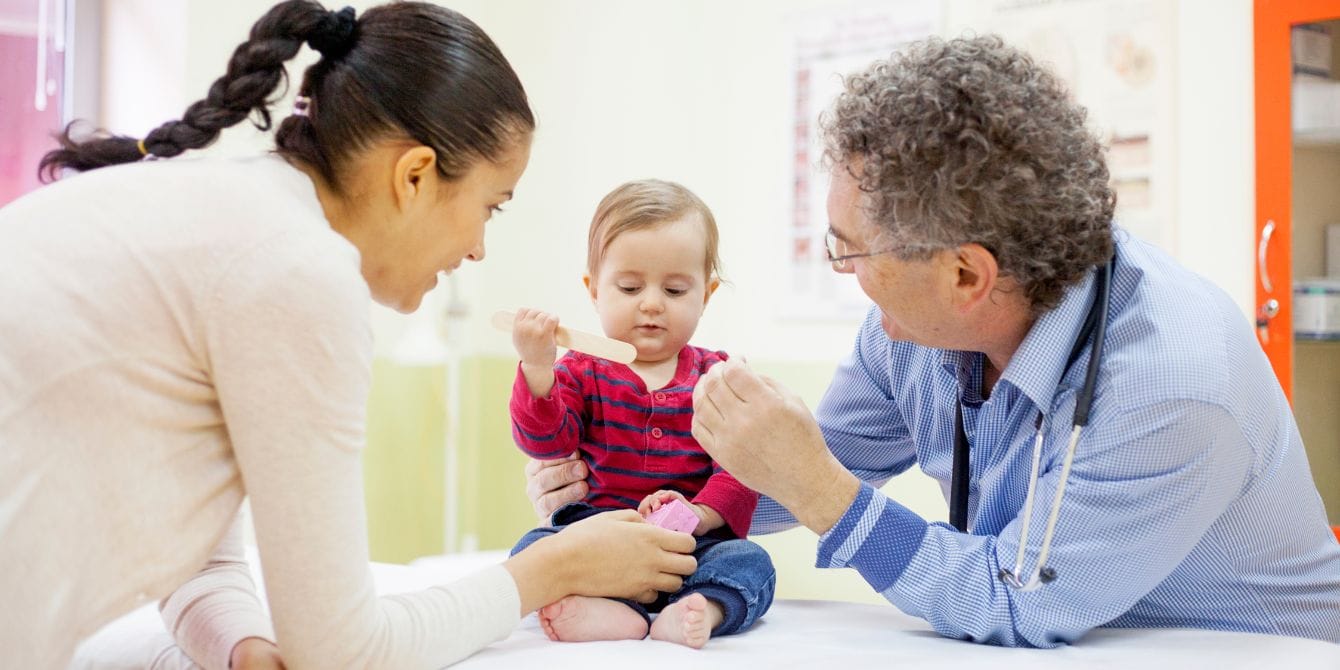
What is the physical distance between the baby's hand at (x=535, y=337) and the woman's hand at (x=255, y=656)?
57 cm

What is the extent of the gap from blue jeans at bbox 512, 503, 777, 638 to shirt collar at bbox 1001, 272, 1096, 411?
0.42m

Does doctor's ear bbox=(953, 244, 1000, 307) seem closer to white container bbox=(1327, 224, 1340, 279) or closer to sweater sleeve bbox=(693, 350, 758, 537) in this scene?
sweater sleeve bbox=(693, 350, 758, 537)

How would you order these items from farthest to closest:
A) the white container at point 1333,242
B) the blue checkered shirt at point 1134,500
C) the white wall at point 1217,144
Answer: the white wall at point 1217,144 → the white container at point 1333,242 → the blue checkered shirt at point 1134,500

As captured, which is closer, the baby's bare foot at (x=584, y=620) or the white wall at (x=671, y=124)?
the baby's bare foot at (x=584, y=620)

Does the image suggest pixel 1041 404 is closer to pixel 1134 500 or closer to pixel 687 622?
pixel 1134 500

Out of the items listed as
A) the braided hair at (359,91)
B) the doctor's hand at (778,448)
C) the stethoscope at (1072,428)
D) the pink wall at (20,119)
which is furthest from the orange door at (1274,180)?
the pink wall at (20,119)

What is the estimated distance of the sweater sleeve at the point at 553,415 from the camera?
5.56 feet

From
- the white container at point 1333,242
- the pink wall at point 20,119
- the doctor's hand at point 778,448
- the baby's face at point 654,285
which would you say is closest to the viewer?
the doctor's hand at point 778,448

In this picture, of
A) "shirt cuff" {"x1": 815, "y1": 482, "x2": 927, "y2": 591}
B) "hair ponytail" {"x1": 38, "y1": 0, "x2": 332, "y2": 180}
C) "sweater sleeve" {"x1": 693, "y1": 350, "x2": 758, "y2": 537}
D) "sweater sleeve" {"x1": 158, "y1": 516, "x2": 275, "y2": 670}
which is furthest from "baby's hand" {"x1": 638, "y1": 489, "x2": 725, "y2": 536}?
"hair ponytail" {"x1": 38, "y1": 0, "x2": 332, "y2": 180}

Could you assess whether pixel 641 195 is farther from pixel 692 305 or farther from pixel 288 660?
pixel 288 660

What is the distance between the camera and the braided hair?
1.22m

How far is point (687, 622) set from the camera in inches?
55.4

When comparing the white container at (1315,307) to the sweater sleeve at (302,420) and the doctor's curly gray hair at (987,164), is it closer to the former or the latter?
the doctor's curly gray hair at (987,164)

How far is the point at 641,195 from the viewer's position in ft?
6.01
